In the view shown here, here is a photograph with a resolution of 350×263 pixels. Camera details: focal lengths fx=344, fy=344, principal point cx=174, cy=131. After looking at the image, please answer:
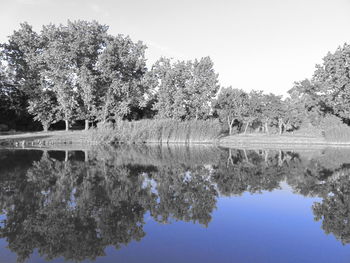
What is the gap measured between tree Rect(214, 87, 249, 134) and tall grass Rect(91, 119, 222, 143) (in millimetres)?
13389

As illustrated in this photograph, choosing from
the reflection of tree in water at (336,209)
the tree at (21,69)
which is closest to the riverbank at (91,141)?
the tree at (21,69)

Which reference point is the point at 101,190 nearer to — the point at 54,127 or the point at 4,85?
the point at 4,85

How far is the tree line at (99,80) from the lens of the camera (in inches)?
1289

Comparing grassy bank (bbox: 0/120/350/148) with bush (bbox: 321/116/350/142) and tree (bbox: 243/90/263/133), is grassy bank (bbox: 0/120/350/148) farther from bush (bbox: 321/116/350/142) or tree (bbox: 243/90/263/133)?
tree (bbox: 243/90/263/133)

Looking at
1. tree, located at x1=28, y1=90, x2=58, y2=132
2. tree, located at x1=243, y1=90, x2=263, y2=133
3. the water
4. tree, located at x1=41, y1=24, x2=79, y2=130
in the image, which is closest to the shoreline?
tree, located at x1=41, y1=24, x2=79, y2=130

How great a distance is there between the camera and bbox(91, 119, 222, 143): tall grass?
88.7ft

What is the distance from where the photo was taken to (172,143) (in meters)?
27.5

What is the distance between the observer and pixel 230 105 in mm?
41812

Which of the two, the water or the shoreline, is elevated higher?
the shoreline

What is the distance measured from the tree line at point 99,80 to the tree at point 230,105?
0.87 ft

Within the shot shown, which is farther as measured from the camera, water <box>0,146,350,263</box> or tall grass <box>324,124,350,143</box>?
tall grass <box>324,124,350,143</box>

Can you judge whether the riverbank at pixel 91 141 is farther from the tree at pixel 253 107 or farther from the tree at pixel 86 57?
the tree at pixel 253 107

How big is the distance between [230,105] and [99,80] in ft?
52.7

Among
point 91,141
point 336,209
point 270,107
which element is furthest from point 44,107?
point 336,209
